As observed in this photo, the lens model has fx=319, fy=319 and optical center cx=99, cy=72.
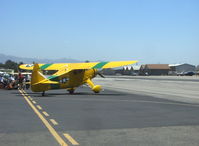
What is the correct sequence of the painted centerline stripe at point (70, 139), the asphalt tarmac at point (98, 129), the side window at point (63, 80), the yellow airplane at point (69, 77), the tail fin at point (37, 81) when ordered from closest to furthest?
1. the painted centerline stripe at point (70, 139)
2. the asphalt tarmac at point (98, 129)
3. the tail fin at point (37, 81)
4. the yellow airplane at point (69, 77)
5. the side window at point (63, 80)

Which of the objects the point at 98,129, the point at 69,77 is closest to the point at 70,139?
the point at 98,129

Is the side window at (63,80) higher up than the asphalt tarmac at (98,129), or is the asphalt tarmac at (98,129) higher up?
the side window at (63,80)

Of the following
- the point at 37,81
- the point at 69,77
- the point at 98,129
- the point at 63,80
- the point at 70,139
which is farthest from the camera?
the point at 69,77

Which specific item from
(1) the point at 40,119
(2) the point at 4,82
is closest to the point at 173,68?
(2) the point at 4,82

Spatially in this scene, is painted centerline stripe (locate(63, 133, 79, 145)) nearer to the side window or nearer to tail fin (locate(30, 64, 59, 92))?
tail fin (locate(30, 64, 59, 92))

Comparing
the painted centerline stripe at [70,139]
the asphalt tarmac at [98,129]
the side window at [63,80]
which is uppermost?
the side window at [63,80]

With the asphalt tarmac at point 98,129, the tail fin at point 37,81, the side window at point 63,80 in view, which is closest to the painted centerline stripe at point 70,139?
the asphalt tarmac at point 98,129

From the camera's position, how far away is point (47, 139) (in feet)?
25.3

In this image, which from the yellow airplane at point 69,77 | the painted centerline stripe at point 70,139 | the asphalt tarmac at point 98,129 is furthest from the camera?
the yellow airplane at point 69,77

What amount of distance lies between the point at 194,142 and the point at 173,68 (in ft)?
594

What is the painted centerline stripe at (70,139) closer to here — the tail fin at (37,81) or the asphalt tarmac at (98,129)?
the asphalt tarmac at (98,129)

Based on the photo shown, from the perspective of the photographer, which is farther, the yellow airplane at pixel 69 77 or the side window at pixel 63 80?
the side window at pixel 63 80

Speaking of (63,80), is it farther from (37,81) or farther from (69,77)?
(37,81)

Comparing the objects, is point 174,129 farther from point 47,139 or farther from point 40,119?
point 40,119
